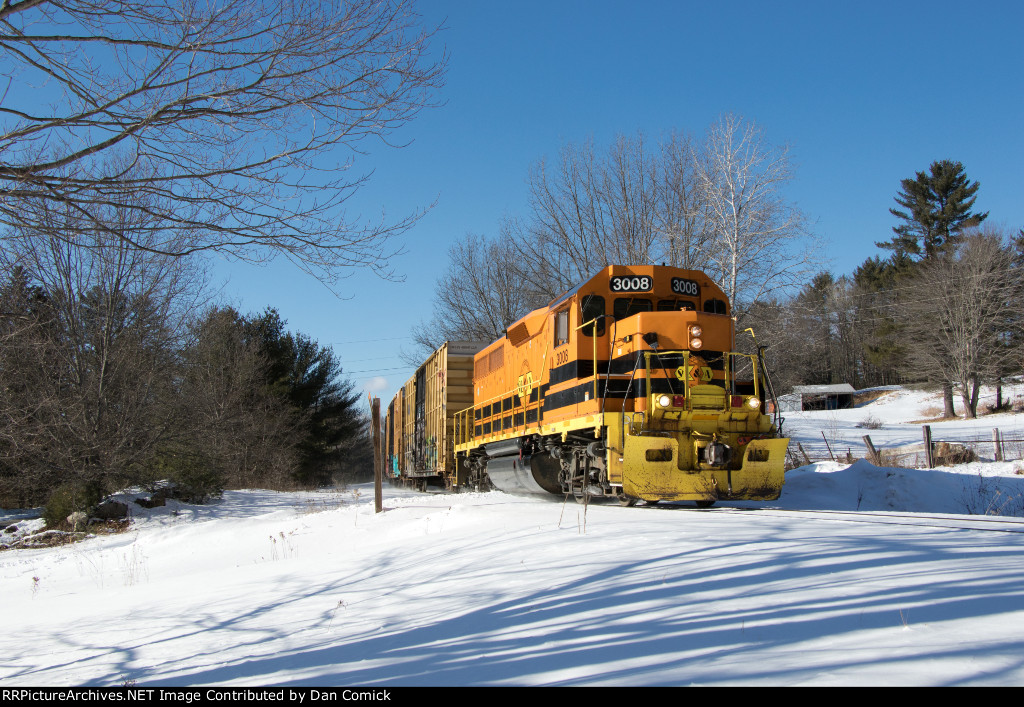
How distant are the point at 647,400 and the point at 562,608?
5408 millimetres

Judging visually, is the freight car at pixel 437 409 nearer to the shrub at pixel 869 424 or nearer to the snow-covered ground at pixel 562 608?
the snow-covered ground at pixel 562 608

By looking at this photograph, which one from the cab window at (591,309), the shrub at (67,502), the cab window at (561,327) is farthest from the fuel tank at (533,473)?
the shrub at (67,502)

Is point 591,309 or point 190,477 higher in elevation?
point 591,309

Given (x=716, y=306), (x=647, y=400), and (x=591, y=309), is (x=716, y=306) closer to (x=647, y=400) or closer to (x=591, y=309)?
(x=591, y=309)

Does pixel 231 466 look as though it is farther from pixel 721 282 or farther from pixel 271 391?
pixel 721 282

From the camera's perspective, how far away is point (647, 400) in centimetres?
977

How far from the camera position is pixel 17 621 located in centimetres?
763

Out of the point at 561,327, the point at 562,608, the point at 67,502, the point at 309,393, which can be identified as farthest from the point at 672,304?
the point at 309,393

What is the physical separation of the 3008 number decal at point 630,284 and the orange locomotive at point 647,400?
0.05 ft

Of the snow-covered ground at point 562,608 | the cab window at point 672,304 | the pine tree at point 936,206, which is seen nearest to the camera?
the snow-covered ground at point 562,608

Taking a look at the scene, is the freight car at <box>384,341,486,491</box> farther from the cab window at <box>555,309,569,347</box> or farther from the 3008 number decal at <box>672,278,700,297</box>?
the 3008 number decal at <box>672,278,700,297</box>

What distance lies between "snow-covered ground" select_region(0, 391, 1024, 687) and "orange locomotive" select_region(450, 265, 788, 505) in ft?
3.71

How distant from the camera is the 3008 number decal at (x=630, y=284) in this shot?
11.0 m

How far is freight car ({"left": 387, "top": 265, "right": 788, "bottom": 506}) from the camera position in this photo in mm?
9688
